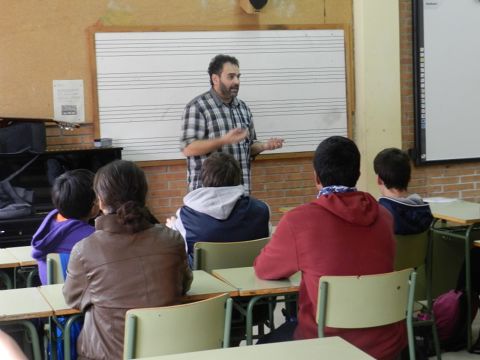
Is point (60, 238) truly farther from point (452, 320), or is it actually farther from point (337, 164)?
point (452, 320)

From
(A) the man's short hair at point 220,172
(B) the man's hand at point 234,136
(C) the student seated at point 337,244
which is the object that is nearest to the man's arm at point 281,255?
(C) the student seated at point 337,244

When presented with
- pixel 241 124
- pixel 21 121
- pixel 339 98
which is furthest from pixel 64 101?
pixel 339 98

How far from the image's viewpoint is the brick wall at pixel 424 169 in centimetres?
671

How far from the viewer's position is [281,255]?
109 inches

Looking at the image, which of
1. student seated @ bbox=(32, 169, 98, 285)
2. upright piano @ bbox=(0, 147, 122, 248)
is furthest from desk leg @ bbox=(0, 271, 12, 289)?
upright piano @ bbox=(0, 147, 122, 248)

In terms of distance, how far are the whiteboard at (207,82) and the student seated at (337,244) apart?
3.33 meters

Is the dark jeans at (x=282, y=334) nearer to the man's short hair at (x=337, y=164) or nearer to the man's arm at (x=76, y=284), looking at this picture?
the man's short hair at (x=337, y=164)

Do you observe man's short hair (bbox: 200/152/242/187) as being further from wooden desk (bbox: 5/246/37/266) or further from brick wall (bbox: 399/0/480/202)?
brick wall (bbox: 399/0/480/202)

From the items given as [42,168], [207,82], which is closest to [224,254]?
[42,168]

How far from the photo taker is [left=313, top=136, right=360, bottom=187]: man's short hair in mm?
2824

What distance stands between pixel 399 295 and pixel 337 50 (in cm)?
406

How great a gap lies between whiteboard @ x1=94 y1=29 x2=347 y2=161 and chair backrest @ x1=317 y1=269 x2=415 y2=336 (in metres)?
3.56

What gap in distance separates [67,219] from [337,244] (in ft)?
4.26

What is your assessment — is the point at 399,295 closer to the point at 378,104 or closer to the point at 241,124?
the point at 241,124
